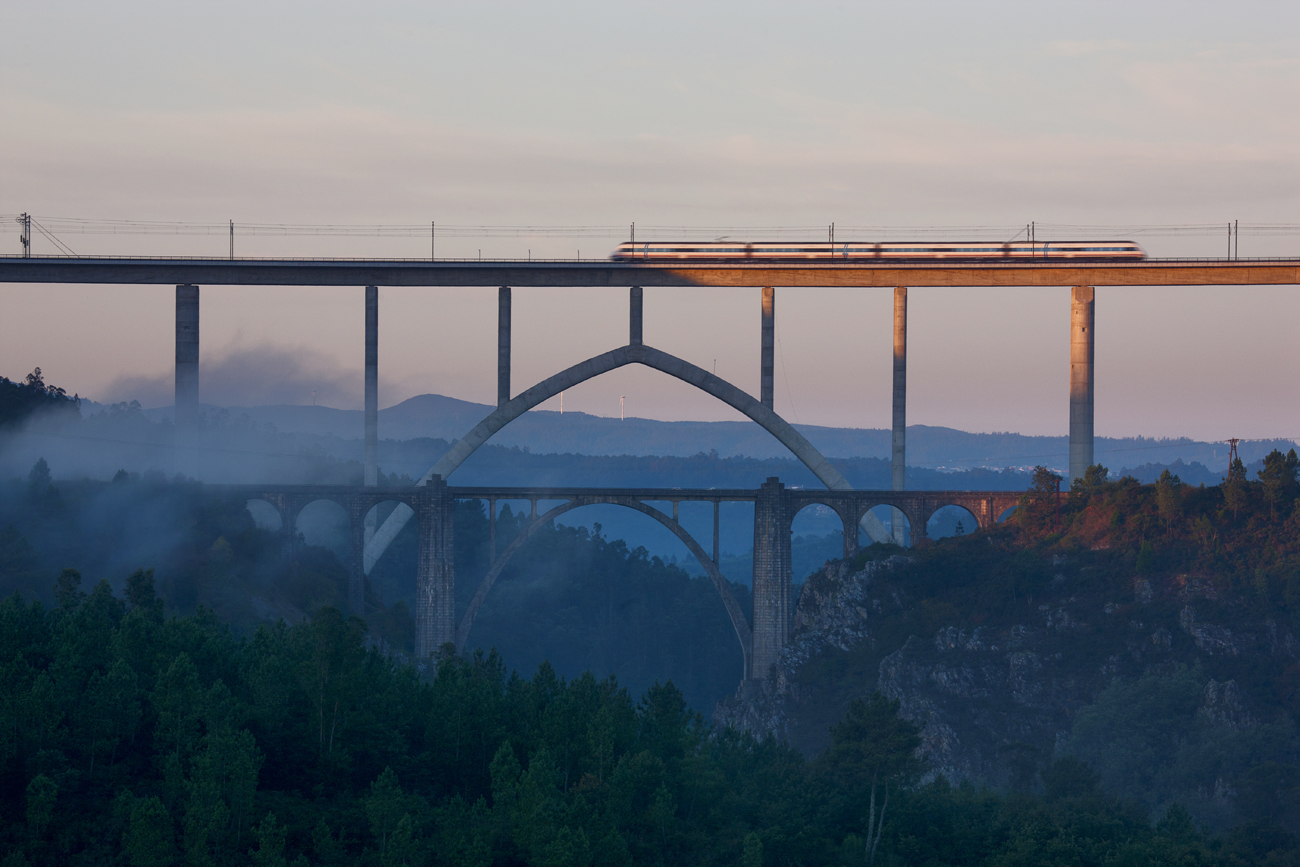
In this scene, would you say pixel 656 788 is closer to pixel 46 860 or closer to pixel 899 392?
pixel 46 860

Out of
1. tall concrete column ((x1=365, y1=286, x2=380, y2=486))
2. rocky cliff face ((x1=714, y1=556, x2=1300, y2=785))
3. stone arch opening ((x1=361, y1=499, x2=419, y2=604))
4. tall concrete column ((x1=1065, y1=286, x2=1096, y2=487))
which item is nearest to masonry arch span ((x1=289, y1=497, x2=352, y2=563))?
stone arch opening ((x1=361, y1=499, x2=419, y2=604))

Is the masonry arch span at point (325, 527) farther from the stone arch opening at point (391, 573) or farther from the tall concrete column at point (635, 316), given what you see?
the tall concrete column at point (635, 316)

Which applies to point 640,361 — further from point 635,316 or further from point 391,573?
point 391,573

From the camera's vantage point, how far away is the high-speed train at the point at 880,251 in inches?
3386

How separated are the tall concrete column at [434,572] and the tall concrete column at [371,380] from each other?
221 inches

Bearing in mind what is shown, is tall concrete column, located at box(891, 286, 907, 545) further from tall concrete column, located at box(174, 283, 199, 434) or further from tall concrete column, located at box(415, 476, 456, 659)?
tall concrete column, located at box(174, 283, 199, 434)

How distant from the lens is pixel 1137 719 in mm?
67438

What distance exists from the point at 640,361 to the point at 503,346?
29.6 feet

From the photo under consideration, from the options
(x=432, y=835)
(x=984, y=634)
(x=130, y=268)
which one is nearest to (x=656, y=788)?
(x=432, y=835)

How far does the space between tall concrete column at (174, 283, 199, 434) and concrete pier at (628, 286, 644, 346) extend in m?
27.6

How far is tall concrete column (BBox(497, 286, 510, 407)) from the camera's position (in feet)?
286

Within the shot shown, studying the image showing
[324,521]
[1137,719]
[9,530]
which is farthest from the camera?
[324,521]

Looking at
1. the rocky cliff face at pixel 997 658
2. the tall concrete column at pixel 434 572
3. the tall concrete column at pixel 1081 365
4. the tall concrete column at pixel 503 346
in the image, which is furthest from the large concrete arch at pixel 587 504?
the tall concrete column at pixel 1081 365

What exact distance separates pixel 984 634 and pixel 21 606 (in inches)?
2023
